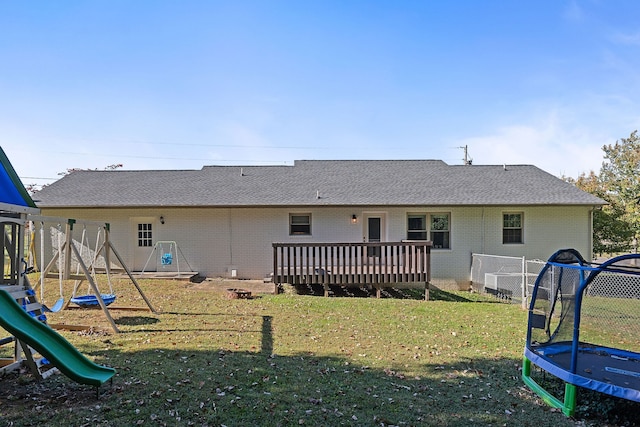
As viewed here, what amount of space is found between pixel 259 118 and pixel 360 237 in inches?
451

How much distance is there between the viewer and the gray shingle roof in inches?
550

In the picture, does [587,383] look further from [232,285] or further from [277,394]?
[232,285]

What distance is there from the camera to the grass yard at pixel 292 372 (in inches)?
153

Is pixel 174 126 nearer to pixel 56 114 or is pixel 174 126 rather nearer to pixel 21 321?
pixel 56 114

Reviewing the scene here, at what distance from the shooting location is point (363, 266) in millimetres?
11852

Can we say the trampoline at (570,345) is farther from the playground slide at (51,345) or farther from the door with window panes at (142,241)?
the door with window panes at (142,241)

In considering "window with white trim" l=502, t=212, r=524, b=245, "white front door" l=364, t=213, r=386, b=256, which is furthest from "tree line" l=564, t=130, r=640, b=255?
"white front door" l=364, t=213, r=386, b=256

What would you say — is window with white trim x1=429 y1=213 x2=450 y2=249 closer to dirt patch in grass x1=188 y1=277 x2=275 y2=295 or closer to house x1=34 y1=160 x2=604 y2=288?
house x1=34 y1=160 x2=604 y2=288

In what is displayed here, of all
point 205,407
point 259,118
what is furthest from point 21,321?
point 259,118

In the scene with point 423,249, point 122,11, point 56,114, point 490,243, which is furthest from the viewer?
point 56,114

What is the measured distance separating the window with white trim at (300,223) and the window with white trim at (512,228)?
7.23m

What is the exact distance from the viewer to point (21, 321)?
426 cm

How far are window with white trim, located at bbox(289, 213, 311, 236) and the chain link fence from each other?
605cm

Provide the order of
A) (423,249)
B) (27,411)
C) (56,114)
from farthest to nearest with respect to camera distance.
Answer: (56,114) → (423,249) → (27,411)
